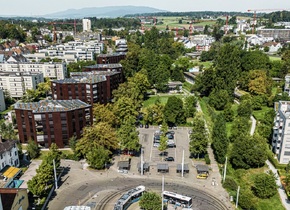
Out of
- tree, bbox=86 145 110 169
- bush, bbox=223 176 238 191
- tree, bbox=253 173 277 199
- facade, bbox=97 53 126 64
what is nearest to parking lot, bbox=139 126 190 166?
tree, bbox=86 145 110 169

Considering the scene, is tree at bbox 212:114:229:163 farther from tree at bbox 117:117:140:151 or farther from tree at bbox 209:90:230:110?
tree at bbox 209:90:230:110

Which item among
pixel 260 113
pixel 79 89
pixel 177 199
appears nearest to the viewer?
pixel 177 199

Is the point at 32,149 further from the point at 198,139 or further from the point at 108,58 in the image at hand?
the point at 108,58

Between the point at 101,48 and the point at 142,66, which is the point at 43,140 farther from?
the point at 101,48

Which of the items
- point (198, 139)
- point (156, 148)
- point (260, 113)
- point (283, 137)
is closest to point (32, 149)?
point (156, 148)

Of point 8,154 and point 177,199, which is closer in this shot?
point 177,199

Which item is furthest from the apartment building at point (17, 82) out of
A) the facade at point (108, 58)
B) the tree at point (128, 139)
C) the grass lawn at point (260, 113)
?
the grass lawn at point (260, 113)
